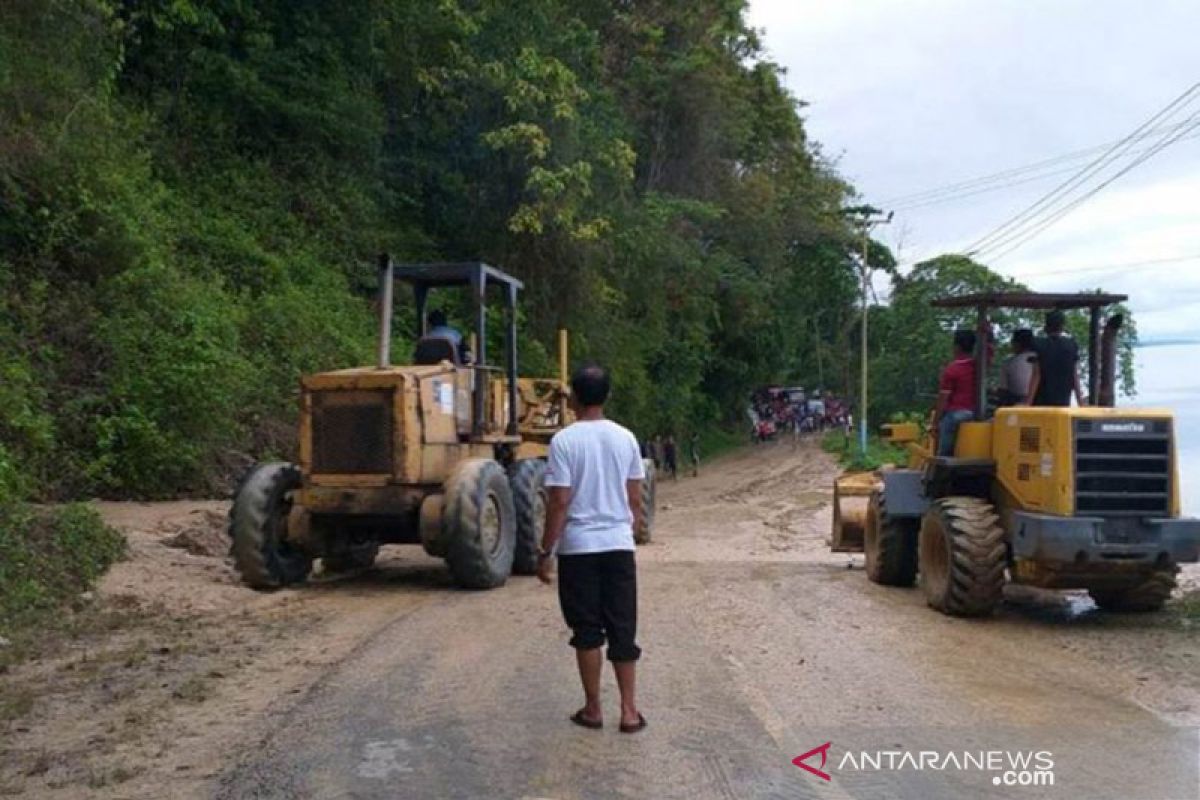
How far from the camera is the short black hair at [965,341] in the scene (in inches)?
445

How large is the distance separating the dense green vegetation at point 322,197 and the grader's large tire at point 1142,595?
32.5 feet

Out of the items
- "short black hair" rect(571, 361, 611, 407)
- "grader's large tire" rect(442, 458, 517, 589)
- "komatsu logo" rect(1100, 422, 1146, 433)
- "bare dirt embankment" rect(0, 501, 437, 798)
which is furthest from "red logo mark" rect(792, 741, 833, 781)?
"grader's large tire" rect(442, 458, 517, 589)

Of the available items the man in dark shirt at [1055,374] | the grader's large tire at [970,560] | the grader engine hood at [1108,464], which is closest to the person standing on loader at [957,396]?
the man in dark shirt at [1055,374]

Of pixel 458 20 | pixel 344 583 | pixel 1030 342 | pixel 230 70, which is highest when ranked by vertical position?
pixel 458 20

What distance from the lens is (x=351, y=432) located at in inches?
453

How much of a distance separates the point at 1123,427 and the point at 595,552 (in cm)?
541

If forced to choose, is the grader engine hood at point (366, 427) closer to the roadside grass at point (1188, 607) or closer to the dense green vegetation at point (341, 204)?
the dense green vegetation at point (341, 204)

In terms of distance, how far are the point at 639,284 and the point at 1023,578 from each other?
25233mm

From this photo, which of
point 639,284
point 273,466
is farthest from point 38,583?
point 639,284

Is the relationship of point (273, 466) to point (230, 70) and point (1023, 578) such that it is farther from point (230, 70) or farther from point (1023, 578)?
point (230, 70)

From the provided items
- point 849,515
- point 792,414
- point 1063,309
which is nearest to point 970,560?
point 1063,309

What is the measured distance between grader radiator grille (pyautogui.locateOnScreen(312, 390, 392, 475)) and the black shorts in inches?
219

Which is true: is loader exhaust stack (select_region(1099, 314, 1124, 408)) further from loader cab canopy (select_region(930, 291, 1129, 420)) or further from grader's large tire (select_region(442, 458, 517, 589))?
grader's large tire (select_region(442, 458, 517, 589))

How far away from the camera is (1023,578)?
9992 mm
